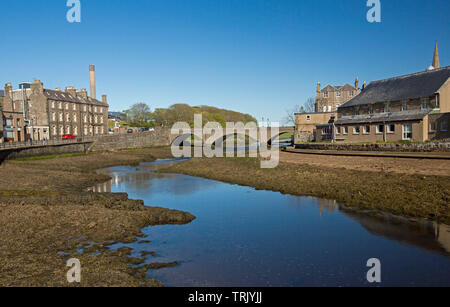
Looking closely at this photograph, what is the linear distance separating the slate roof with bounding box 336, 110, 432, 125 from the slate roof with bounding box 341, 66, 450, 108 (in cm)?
239

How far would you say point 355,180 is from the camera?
79.6ft

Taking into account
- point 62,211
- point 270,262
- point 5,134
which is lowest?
point 270,262

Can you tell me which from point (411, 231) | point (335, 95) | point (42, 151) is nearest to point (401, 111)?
point (411, 231)

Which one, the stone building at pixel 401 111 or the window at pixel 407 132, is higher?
the stone building at pixel 401 111

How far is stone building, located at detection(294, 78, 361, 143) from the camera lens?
230 ft

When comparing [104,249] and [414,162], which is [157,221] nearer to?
[104,249]

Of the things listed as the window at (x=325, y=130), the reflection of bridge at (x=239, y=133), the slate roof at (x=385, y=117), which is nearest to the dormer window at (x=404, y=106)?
the slate roof at (x=385, y=117)

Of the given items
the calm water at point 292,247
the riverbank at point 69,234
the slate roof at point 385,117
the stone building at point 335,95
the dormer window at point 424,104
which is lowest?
the calm water at point 292,247

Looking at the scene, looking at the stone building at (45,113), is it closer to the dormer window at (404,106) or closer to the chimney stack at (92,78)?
the chimney stack at (92,78)

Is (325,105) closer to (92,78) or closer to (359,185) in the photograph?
(359,185)

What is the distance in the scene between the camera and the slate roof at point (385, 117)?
39.8 metres

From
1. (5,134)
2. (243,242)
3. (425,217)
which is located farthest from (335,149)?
(5,134)

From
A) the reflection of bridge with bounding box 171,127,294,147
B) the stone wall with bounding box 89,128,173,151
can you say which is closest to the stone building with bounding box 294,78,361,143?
the reflection of bridge with bounding box 171,127,294,147

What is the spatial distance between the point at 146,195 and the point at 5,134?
148ft
